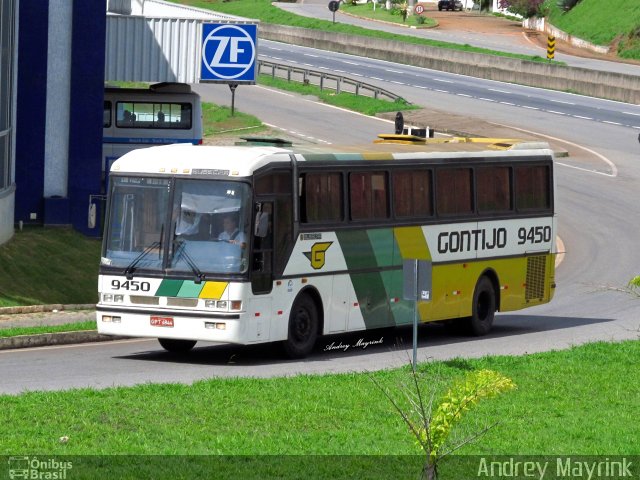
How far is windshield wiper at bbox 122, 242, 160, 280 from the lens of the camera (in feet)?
65.8

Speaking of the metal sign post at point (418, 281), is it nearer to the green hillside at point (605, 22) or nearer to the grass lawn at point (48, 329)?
the grass lawn at point (48, 329)

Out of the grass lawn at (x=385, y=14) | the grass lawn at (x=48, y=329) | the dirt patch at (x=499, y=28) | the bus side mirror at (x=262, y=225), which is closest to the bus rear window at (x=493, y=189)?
the bus side mirror at (x=262, y=225)

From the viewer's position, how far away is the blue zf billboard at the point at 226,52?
3394cm

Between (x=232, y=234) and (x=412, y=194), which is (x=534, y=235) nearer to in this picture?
(x=412, y=194)

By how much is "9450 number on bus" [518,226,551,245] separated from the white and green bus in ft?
2.84

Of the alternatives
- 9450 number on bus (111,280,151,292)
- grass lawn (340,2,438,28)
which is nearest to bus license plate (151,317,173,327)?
9450 number on bus (111,280,151,292)

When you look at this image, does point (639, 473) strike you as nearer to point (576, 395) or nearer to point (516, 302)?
point (576, 395)

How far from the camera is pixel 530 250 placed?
26.2m

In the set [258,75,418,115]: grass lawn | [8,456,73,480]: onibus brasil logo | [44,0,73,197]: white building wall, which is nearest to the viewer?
[8,456,73,480]: onibus brasil logo

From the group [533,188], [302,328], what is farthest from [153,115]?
[302,328]

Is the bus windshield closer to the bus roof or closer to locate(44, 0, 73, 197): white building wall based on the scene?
the bus roof

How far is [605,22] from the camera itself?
9006 centimetres

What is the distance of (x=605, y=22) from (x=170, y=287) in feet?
244

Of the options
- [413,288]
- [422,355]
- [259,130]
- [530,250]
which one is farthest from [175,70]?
[259,130]
